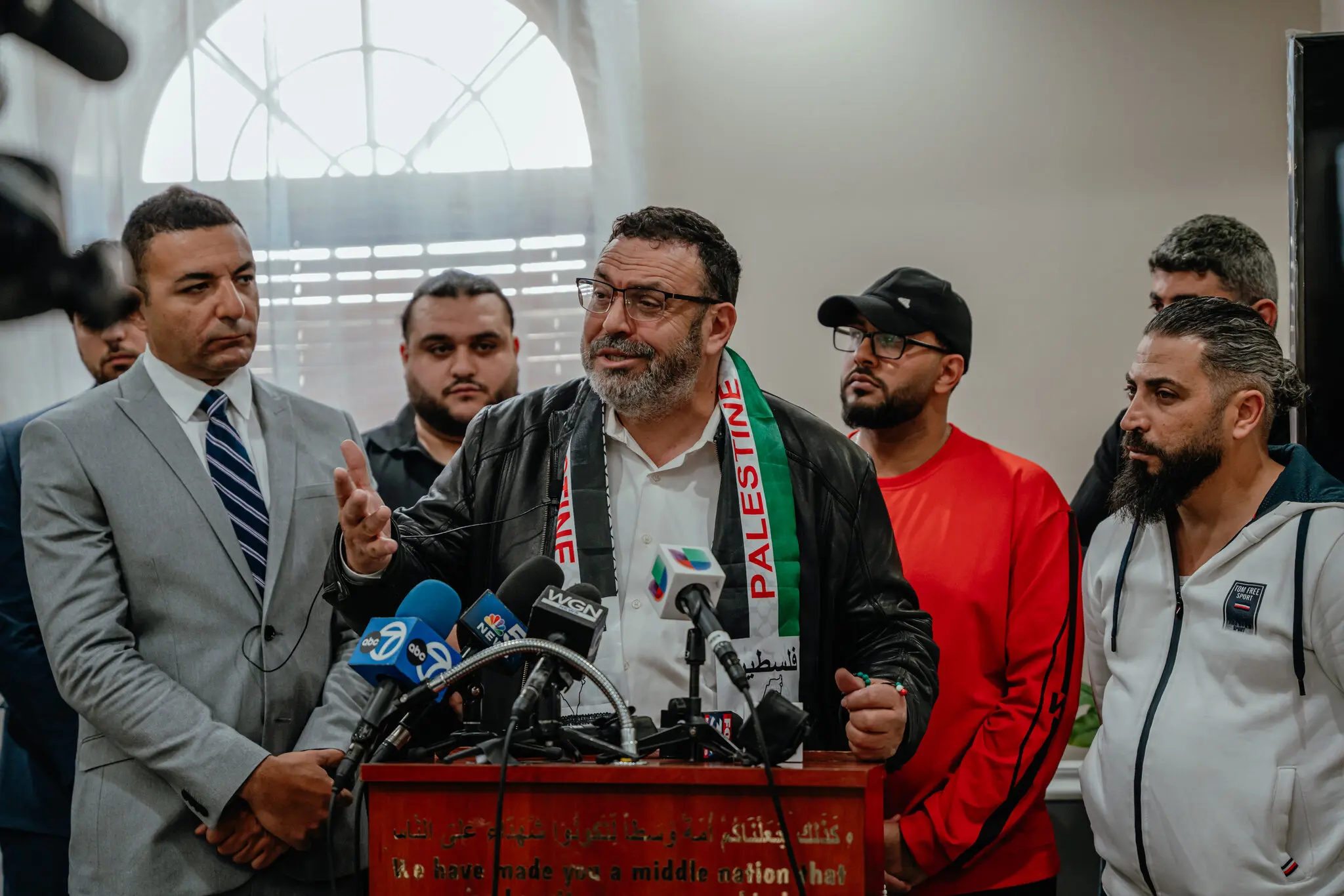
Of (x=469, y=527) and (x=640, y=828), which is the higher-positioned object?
(x=469, y=527)

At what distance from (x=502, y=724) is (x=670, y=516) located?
519mm

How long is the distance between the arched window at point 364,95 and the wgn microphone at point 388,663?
3.00m

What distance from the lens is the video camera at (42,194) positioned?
117 cm

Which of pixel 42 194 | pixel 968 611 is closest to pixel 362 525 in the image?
pixel 42 194

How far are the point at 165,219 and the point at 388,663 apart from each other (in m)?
1.36

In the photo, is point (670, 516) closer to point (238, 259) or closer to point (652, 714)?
point (652, 714)

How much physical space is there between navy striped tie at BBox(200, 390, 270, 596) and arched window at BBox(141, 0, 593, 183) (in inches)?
83.5

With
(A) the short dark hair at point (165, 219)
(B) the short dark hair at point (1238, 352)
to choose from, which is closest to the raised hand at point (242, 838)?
(A) the short dark hair at point (165, 219)

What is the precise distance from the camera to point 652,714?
213cm

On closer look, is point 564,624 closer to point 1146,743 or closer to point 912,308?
point 1146,743

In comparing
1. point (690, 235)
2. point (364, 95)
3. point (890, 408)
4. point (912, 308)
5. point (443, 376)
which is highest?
point (364, 95)

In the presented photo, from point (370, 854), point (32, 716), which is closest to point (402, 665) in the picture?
point (370, 854)

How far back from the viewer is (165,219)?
238 centimetres

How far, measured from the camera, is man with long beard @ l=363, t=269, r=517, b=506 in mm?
3418
